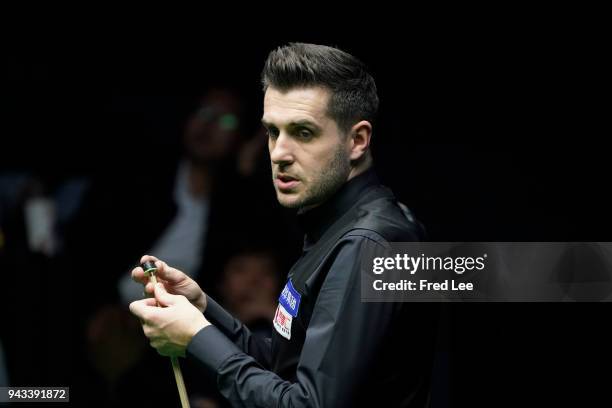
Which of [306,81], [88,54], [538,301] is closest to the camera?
[306,81]

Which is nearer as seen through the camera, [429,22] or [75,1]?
[429,22]

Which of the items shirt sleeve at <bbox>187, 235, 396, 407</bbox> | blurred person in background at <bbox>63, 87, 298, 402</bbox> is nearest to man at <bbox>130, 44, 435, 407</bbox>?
shirt sleeve at <bbox>187, 235, 396, 407</bbox>

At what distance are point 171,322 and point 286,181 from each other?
1.20ft

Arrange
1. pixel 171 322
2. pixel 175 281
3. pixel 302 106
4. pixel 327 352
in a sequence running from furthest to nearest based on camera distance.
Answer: pixel 175 281
pixel 302 106
pixel 171 322
pixel 327 352

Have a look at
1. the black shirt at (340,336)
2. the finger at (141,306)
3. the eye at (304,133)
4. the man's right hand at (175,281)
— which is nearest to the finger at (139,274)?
the man's right hand at (175,281)

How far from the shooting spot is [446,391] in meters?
2.19

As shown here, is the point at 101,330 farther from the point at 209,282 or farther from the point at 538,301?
the point at 538,301

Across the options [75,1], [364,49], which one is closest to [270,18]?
[364,49]

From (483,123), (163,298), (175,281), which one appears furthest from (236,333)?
(483,123)

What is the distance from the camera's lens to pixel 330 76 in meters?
1.60

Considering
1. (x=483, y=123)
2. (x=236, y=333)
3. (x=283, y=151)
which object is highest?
(x=483, y=123)

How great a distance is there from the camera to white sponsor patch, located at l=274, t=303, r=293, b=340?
61.8 inches

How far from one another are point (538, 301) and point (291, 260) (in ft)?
2.98

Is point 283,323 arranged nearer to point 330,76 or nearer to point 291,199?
point 291,199
